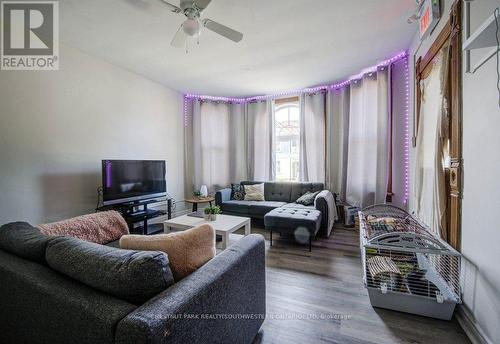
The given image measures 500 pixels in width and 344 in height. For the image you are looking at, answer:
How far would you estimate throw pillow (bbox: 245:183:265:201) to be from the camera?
432 centimetres

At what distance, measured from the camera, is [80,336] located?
817 mm

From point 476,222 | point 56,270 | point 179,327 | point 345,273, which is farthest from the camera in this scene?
point 345,273

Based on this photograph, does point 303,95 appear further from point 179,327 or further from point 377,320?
point 179,327

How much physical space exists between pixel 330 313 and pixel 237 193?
2.96m

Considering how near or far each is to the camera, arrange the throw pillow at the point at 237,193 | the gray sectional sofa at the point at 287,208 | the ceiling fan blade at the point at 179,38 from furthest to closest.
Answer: the throw pillow at the point at 237,193 < the gray sectional sofa at the point at 287,208 < the ceiling fan blade at the point at 179,38

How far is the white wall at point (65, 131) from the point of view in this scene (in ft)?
7.92

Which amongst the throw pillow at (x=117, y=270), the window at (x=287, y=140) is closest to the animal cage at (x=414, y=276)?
the throw pillow at (x=117, y=270)

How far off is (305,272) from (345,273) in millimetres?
409

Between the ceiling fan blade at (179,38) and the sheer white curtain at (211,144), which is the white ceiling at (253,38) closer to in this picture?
the ceiling fan blade at (179,38)

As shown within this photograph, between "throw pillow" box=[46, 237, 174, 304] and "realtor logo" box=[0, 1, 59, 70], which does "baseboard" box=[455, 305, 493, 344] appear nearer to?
"throw pillow" box=[46, 237, 174, 304]

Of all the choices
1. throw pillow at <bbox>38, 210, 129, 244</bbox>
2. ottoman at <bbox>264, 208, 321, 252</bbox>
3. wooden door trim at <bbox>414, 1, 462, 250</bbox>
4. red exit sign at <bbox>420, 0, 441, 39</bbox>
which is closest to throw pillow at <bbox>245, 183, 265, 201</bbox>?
ottoman at <bbox>264, 208, 321, 252</bbox>

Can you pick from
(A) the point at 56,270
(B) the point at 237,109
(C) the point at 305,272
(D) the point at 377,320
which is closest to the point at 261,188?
(B) the point at 237,109

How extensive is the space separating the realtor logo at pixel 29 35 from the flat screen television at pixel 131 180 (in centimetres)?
133

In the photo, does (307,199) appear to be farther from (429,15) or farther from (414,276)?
(429,15)
